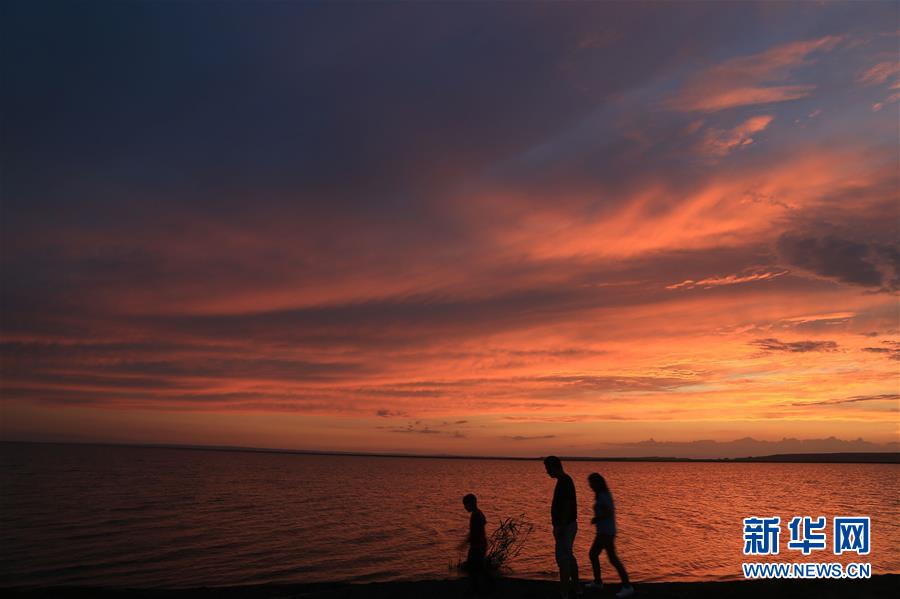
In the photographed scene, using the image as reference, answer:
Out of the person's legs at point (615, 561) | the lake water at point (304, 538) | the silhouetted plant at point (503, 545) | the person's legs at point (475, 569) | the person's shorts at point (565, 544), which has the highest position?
the person's shorts at point (565, 544)

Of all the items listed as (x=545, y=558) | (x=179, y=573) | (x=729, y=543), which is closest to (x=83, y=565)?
(x=179, y=573)

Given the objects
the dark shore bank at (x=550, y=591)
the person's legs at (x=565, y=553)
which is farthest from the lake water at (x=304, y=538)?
the person's legs at (x=565, y=553)

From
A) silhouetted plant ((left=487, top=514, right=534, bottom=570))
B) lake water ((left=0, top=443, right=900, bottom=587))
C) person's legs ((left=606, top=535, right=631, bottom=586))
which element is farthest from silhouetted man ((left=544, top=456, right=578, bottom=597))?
lake water ((left=0, top=443, right=900, bottom=587))

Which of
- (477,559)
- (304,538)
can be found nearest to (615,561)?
(477,559)

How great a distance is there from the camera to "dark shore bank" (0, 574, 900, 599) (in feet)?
40.1

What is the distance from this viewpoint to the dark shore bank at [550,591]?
1223cm

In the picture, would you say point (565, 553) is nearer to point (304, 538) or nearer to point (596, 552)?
point (596, 552)

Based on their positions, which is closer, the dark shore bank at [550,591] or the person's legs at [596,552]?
the person's legs at [596,552]

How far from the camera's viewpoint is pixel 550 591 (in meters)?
12.7

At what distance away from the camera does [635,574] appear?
21.3m

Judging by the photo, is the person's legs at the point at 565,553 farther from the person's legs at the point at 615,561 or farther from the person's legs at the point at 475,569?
the person's legs at the point at 475,569

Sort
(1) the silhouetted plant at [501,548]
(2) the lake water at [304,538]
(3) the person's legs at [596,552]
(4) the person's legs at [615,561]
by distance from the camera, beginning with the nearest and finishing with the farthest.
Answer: (4) the person's legs at [615,561], (3) the person's legs at [596,552], (1) the silhouetted plant at [501,548], (2) the lake water at [304,538]

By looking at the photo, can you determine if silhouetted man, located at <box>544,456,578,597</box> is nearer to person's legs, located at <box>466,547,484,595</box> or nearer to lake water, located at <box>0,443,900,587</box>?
person's legs, located at <box>466,547,484,595</box>

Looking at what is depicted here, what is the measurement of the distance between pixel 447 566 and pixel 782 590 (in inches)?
507
